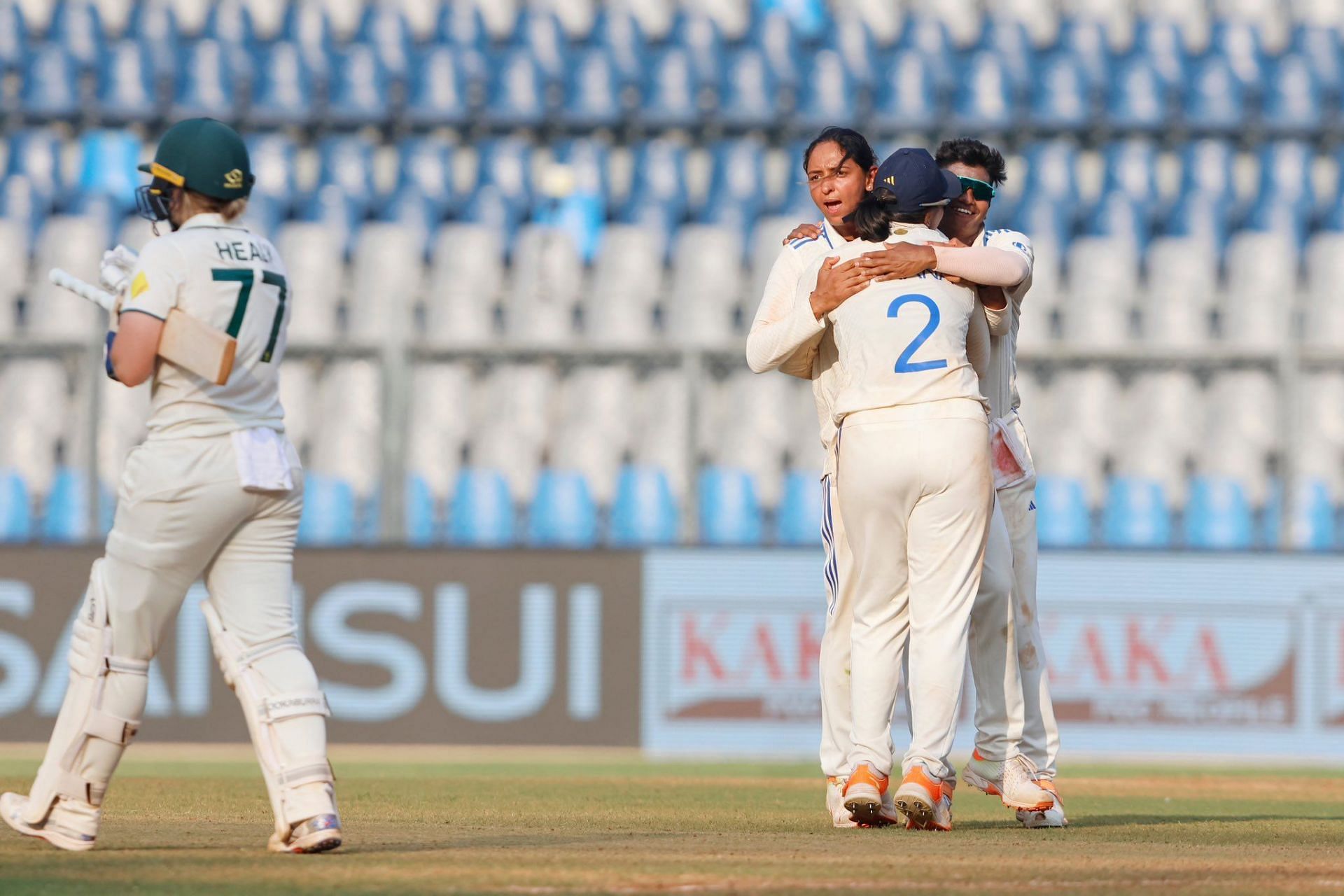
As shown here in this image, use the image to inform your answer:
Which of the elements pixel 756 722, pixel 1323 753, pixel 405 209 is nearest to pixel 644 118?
pixel 405 209

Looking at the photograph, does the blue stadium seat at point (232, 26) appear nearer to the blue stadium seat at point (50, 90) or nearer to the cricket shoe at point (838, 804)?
the blue stadium seat at point (50, 90)

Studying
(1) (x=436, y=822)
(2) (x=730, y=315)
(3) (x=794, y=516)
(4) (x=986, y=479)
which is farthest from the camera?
(2) (x=730, y=315)

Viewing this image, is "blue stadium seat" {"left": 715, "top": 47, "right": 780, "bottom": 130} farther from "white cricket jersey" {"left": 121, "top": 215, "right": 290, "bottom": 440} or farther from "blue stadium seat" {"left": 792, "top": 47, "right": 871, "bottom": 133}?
"white cricket jersey" {"left": 121, "top": 215, "right": 290, "bottom": 440}

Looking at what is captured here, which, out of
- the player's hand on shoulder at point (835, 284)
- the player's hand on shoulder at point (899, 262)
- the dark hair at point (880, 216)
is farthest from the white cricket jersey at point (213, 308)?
Answer: the dark hair at point (880, 216)

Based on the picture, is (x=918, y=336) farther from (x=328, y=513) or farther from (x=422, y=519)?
(x=328, y=513)

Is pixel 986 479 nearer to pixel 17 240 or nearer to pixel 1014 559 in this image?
pixel 1014 559

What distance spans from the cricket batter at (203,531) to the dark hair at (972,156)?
247cm

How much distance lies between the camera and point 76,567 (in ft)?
35.3

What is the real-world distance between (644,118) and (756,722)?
20.6 ft

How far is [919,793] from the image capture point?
5.79 m

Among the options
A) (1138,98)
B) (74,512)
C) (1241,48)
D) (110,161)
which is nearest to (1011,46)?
(1138,98)

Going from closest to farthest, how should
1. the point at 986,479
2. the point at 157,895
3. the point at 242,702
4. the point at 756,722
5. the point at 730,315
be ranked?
the point at 157,895 → the point at 242,702 → the point at 986,479 → the point at 756,722 → the point at 730,315

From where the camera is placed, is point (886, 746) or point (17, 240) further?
point (17, 240)

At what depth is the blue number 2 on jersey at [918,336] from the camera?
18.9 feet
